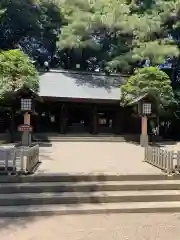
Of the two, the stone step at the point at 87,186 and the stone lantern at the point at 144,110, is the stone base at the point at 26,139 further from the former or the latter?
the stone step at the point at 87,186

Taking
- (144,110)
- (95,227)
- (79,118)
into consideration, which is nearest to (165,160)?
(95,227)

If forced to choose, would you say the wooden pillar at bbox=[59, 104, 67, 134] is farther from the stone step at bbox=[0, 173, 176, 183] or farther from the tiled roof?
the stone step at bbox=[0, 173, 176, 183]

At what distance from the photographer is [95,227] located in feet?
17.7

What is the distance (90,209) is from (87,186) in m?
0.81

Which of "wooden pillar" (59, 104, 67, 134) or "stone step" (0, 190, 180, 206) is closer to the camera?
"stone step" (0, 190, 180, 206)

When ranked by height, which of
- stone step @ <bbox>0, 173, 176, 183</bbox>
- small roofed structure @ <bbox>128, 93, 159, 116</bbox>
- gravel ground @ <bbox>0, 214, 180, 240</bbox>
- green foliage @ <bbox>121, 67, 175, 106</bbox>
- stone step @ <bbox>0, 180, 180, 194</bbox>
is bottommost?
gravel ground @ <bbox>0, 214, 180, 240</bbox>

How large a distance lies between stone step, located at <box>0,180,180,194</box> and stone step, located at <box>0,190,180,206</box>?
12cm

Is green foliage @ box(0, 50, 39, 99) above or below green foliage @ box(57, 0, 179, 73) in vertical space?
below

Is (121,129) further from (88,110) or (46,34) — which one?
(46,34)

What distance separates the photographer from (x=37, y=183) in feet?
22.8

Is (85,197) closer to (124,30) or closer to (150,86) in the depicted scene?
(150,86)

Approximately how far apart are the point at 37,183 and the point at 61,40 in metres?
17.3

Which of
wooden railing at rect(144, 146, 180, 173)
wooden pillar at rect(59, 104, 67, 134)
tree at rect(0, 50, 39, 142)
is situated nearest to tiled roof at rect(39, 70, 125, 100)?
wooden pillar at rect(59, 104, 67, 134)

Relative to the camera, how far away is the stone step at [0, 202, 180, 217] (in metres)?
5.89
